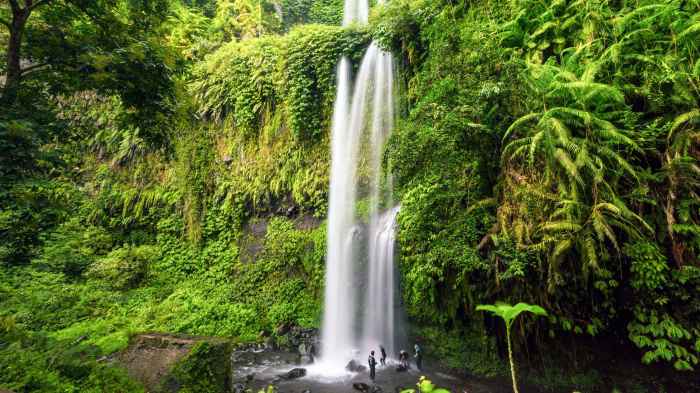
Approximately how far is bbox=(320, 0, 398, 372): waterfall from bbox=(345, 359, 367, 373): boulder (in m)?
0.39

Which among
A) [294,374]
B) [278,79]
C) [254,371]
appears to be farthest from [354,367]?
[278,79]

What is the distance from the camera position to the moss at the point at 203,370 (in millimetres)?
4184

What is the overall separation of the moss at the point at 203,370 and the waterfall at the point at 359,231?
3.29 m

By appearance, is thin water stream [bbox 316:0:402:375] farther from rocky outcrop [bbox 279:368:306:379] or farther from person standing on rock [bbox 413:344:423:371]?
person standing on rock [bbox 413:344:423:371]

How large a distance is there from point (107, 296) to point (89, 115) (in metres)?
10.0

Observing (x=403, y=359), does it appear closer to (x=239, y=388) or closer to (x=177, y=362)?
(x=239, y=388)

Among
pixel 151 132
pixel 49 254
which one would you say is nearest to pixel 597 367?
pixel 151 132

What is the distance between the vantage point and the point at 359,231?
30.6 feet

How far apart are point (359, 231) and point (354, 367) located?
3.46 meters

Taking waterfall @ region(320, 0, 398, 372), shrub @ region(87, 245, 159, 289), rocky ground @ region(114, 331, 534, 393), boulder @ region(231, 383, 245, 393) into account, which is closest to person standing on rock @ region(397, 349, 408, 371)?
rocky ground @ region(114, 331, 534, 393)

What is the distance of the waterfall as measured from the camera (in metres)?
7.77

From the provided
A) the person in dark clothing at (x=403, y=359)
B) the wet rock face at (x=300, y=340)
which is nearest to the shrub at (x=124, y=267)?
the wet rock face at (x=300, y=340)

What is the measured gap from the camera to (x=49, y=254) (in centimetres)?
1028

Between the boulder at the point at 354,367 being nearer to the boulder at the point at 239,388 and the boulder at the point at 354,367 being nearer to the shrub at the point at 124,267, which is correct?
the boulder at the point at 239,388
